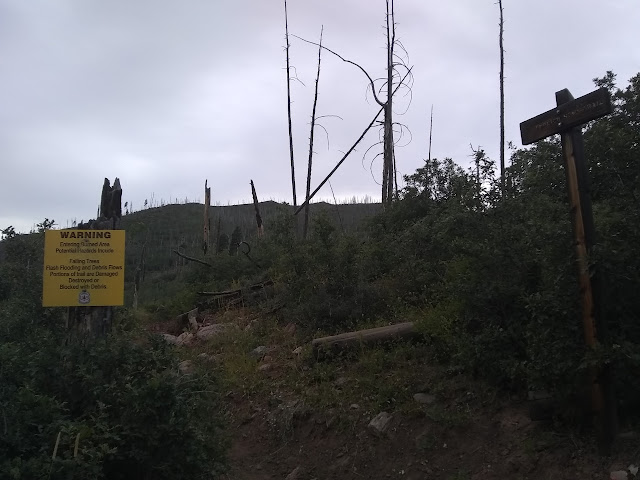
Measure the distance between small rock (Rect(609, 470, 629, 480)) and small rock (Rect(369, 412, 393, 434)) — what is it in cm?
236

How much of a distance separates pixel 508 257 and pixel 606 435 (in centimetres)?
208

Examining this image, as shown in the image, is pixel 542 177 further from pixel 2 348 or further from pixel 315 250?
pixel 2 348

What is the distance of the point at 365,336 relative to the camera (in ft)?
25.6

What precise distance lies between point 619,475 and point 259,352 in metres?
6.09

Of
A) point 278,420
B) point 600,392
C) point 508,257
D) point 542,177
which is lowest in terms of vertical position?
point 278,420

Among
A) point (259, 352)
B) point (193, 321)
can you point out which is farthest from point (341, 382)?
point (193, 321)

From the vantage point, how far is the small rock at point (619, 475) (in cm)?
417

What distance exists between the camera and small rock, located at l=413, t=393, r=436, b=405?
613 centimetres

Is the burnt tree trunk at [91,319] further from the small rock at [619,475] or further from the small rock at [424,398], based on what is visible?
the small rock at [619,475]

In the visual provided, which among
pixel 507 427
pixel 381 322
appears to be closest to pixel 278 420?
pixel 381 322

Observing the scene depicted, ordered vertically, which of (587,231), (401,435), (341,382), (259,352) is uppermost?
(587,231)

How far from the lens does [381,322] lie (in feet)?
27.8

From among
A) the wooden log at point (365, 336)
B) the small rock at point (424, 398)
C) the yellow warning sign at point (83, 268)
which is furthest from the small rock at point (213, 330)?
the yellow warning sign at point (83, 268)

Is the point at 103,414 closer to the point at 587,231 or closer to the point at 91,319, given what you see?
the point at 91,319
